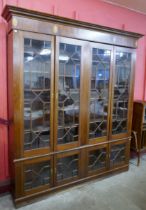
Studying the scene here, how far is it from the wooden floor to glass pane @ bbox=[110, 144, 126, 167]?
24 cm

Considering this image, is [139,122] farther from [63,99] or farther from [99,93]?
[63,99]

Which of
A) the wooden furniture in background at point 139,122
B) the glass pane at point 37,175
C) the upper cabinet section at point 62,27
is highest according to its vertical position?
the upper cabinet section at point 62,27

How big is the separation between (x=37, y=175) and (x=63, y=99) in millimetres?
1030

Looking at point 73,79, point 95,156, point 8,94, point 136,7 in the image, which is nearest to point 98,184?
point 95,156

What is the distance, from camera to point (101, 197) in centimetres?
246

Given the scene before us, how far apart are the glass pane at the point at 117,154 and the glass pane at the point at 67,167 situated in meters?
0.66

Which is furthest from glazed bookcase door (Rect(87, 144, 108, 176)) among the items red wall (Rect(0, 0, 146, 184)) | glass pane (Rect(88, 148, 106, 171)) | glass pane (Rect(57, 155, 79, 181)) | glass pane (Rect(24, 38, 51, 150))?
red wall (Rect(0, 0, 146, 184))

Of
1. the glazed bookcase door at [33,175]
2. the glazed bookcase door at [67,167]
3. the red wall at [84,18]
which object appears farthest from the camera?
the glazed bookcase door at [67,167]

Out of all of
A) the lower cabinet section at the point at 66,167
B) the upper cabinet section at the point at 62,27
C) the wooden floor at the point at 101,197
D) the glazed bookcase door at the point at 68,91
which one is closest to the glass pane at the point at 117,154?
the lower cabinet section at the point at 66,167

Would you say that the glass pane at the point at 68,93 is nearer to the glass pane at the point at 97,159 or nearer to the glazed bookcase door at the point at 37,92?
the glazed bookcase door at the point at 37,92

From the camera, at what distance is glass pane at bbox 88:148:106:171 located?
2731mm

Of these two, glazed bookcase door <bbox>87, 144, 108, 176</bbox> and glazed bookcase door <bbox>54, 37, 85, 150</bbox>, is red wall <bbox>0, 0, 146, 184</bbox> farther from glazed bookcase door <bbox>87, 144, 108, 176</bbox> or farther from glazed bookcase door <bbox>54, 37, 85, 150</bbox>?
glazed bookcase door <bbox>87, 144, 108, 176</bbox>

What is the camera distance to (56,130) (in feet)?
7.71

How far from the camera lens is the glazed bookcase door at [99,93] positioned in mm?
2531
